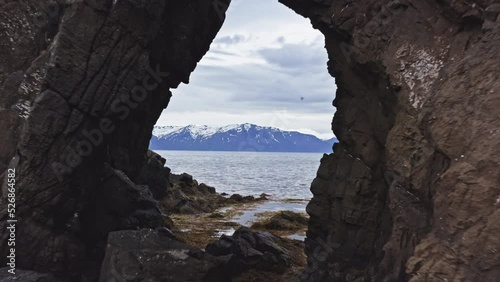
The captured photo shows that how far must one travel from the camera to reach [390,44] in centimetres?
1554

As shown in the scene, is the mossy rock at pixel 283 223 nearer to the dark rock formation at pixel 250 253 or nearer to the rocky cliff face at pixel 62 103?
the dark rock formation at pixel 250 253

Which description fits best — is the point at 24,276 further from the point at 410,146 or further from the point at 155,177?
Result: the point at 155,177

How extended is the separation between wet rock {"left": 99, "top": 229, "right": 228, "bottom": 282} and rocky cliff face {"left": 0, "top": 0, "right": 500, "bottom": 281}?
4141 mm

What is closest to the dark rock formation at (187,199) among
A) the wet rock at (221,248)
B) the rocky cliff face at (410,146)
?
the wet rock at (221,248)

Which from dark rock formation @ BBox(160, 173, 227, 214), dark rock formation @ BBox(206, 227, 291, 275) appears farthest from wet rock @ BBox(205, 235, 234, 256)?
dark rock formation @ BBox(160, 173, 227, 214)

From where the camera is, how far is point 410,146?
45.6 ft

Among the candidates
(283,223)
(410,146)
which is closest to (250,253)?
(410,146)

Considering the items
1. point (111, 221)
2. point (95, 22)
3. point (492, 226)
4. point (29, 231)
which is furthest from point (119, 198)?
point (492, 226)

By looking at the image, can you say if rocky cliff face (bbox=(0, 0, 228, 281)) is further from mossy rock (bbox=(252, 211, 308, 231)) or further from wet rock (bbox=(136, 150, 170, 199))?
wet rock (bbox=(136, 150, 170, 199))

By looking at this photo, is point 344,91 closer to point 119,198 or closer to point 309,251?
point 309,251

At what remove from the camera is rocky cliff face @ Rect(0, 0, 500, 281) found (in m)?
10.8

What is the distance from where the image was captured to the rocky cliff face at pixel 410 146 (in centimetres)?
1034

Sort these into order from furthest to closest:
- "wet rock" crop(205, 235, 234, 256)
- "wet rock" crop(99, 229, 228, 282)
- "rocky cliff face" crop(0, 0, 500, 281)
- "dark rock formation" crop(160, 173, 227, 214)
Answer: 1. "dark rock formation" crop(160, 173, 227, 214)
2. "wet rock" crop(205, 235, 234, 256)
3. "wet rock" crop(99, 229, 228, 282)
4. "rocky cliff face" crop(0, 0, 500, 281)

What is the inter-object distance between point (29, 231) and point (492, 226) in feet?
59.5
